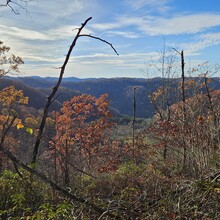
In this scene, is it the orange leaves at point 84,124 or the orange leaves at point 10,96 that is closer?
the orange leaves at point 84,124

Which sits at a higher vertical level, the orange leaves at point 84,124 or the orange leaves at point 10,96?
the orange leaves at point 10,96

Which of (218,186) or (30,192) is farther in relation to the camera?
(30,192)

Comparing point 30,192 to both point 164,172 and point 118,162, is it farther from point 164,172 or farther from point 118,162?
point 118,162

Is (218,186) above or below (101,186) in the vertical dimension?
above

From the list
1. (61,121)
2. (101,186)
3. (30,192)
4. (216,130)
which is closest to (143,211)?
(30,192)

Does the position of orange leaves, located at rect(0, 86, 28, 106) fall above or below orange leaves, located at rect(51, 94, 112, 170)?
above

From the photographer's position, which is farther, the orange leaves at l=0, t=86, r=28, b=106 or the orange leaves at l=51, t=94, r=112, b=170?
the orange leaves at l=0, t=86, r=28, b=106

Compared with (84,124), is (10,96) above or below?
above

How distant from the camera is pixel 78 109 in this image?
19.9 m

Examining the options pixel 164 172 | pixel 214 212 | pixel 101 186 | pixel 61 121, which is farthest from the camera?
pixel 61 121

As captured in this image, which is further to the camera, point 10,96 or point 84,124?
point 10,96

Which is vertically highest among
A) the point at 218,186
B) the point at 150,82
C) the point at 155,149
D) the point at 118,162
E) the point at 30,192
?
the point at 150,82

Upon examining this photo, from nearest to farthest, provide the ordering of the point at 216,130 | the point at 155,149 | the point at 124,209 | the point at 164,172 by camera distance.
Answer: the point at 124,209 → the point at 216,130 → the point at 164,172 → the point at 155,149

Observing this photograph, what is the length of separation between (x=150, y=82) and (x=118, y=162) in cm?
685
